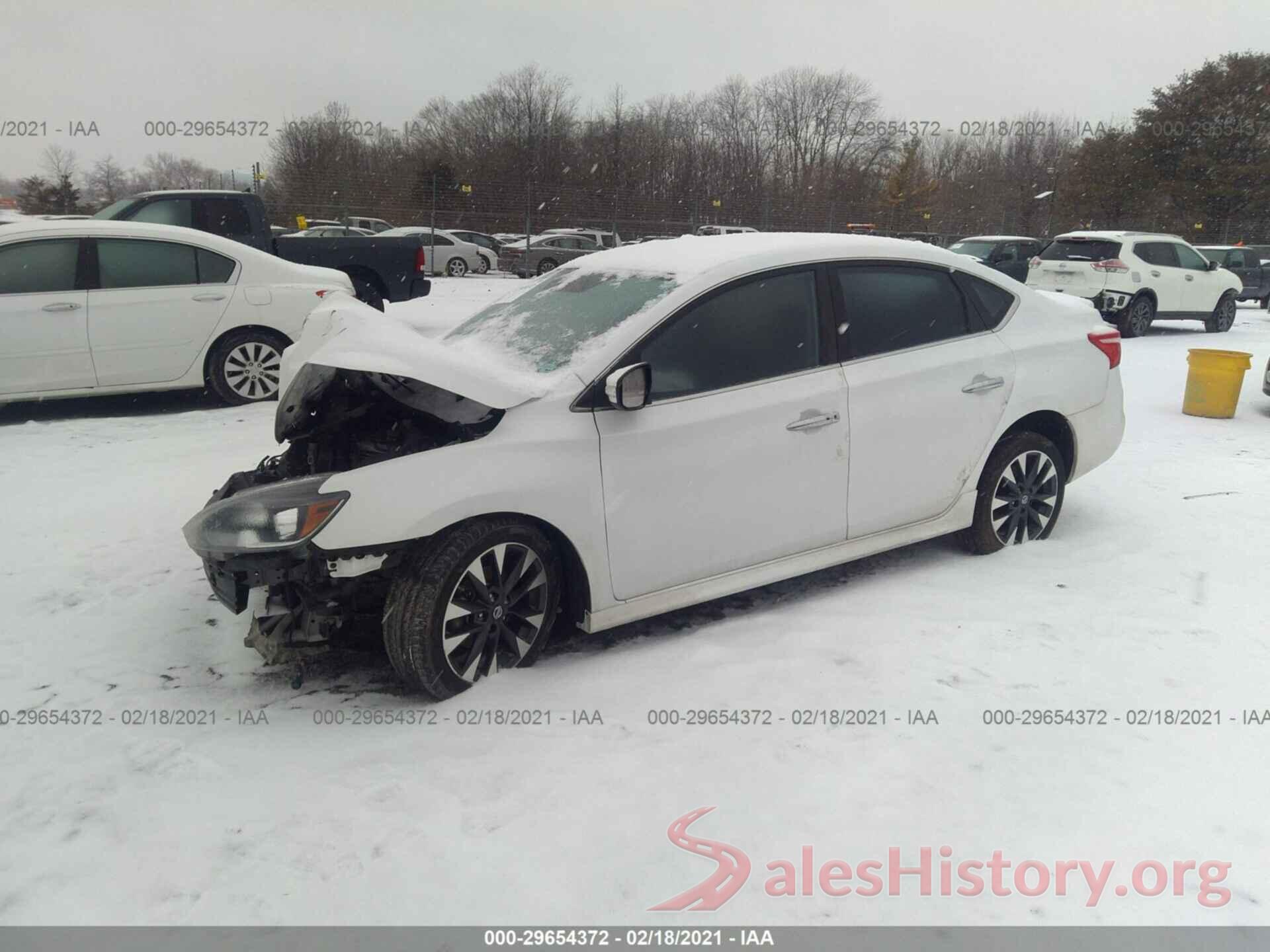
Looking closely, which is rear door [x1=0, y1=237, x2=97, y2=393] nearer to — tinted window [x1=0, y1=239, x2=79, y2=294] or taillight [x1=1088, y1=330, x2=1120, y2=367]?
tinted window [x1=0, y1=239, x2=79, y2=294]

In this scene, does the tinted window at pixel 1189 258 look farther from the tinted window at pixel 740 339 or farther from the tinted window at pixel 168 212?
the tinted window at pixel 168 212

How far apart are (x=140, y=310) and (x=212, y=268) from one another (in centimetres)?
69

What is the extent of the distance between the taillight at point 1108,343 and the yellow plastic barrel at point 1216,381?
13.4 feet

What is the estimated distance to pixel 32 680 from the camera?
3.50 metres

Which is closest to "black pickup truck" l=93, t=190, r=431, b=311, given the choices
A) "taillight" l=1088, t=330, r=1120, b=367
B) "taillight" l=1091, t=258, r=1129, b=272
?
"taillight" l=1088, t=330, r=1120, b=367

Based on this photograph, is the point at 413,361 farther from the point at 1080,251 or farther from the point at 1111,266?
the point at 1080,251

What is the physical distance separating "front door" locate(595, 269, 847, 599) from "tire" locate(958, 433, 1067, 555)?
3.24 ft

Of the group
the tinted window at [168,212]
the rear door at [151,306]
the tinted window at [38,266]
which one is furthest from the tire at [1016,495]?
the tinted window at [168,212]

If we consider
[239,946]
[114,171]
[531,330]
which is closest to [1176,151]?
[114,171]

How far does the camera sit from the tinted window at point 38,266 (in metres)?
7.25

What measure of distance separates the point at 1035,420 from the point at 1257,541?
1493mm

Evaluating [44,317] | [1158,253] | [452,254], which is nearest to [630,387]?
[44,317]

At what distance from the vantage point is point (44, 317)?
728cm

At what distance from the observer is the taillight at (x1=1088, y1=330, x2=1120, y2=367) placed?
16.1 ft
